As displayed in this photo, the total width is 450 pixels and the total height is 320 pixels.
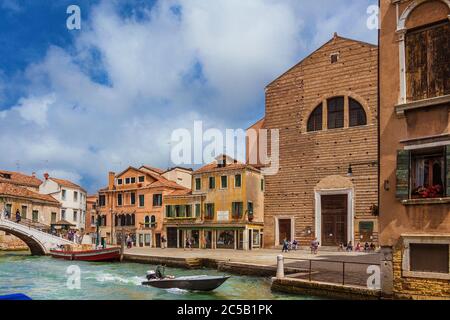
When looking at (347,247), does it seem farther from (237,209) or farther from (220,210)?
(220,210)

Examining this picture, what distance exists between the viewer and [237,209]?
125ft

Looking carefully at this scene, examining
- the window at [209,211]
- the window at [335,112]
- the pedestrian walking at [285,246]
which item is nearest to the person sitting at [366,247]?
the pedestrian walking at [285,246]

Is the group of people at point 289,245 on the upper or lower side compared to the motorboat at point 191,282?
lower

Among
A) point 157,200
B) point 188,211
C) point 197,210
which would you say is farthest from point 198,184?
point 157,200

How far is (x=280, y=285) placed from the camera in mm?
17156

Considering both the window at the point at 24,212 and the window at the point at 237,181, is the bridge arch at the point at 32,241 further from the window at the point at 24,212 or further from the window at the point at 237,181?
the window at the point at 237,181

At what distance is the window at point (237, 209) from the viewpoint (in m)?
37.8

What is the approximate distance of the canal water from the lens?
17578 millimetres

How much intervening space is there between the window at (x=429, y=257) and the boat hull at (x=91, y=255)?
23.4 metres

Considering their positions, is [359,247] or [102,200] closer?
[359,247]

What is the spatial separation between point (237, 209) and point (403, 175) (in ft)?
82.3

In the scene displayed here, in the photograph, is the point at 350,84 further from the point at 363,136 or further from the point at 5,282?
the point at 5,282
